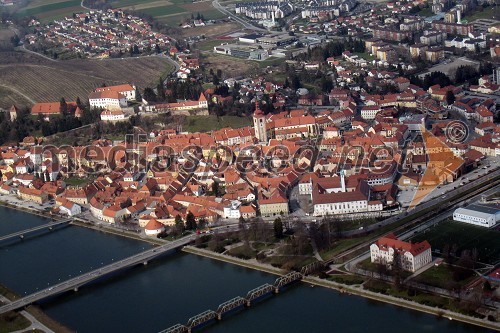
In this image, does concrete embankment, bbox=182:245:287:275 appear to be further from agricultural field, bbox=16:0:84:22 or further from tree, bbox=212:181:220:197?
agricultural field, bbox=16:0:84:22

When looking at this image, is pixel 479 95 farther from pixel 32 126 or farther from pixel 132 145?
pixel 32 126

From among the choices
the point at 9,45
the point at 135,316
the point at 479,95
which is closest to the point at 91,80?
the point at 9,45

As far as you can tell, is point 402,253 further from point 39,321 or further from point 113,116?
point 113,116

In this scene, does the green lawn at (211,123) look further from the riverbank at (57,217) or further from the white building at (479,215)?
the white building at (479,215)

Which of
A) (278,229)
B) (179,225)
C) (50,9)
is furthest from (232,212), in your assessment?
(50,9)

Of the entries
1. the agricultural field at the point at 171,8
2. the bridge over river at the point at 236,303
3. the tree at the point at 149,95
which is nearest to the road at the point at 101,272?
the bridge over river at the point at 236,303

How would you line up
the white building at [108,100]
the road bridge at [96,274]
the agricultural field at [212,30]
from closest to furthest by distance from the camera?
1. the road bridge at [96,274]
2. the white building at [108,100]
3. the agricultural field at [212,30]

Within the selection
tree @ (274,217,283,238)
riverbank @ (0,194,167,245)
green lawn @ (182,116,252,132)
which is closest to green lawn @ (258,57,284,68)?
green lawn @ (182,116,252,132)
